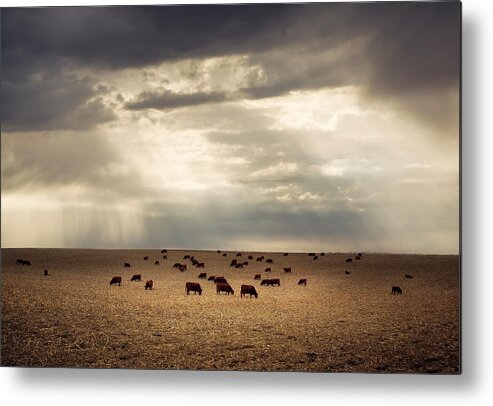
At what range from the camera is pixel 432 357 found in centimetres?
723

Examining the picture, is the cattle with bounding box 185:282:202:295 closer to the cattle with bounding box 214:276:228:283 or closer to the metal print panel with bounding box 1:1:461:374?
the metal print panel with bounding box 1:1:461:374

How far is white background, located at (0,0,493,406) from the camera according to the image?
7.17m

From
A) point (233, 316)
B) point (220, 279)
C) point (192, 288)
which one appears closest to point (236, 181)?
point (220, 279)

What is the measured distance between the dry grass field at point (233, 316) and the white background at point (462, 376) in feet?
0.58

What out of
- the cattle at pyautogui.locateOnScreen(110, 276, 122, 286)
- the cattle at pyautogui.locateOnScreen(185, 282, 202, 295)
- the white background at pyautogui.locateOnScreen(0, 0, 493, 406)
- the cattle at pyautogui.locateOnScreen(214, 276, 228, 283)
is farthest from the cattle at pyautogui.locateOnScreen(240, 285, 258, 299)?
the cattle at pyautogui.locateOnScreen(110, 276, 122, 286)

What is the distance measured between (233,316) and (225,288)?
0.67m

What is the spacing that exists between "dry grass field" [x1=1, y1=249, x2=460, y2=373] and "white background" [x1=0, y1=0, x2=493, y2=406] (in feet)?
0.58

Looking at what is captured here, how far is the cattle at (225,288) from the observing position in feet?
26.7

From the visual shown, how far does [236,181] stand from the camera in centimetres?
765

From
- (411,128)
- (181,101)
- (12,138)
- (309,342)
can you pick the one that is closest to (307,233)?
(309,342)

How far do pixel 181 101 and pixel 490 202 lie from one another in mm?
4280

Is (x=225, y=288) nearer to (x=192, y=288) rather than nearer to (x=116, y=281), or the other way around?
(x=192, y=288)

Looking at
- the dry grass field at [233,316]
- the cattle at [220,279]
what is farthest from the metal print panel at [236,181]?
the cattle at [220,279]

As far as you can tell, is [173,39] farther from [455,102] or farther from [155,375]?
[155,375]
